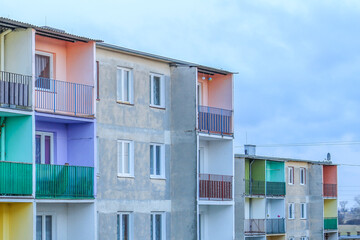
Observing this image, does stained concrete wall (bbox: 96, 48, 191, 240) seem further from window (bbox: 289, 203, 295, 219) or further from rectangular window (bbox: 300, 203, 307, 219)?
rectangular window (bbox: 300, 203, 307, 219)

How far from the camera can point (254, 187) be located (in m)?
56.8

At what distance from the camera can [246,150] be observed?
61781mm

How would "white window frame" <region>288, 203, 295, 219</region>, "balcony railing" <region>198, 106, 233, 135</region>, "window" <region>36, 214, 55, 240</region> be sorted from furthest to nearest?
"white window frame" <region>288, 203, 295, 219</region> → "balcony railing" <region>198, 106, 233, 135</region> → "window" <region>36, 214, 55, 240</region>

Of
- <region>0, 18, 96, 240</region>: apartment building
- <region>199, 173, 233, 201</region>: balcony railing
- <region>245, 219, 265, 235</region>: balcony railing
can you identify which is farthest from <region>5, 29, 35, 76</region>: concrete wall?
<region>245, 219, 265, 235</region>: balcony railing

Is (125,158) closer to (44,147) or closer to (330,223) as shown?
(44,147)

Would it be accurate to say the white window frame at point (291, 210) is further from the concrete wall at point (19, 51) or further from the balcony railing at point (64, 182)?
the concrete wall at point (19, 51)

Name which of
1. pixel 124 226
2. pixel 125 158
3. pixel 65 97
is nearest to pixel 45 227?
pixel 124 226

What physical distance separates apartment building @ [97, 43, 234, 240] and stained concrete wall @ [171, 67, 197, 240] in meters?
0.04

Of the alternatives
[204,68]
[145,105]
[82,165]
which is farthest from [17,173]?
[204,68]

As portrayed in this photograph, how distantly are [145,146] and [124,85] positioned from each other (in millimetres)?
2733

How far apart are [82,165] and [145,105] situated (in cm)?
525

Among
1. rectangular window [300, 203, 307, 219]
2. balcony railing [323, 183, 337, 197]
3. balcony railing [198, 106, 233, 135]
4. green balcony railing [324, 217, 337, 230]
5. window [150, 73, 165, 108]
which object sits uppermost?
window [150, 73, 165, 108]

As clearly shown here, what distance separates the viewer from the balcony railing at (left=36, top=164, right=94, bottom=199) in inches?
1172

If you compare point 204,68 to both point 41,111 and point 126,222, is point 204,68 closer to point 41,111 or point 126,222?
point 126,222
